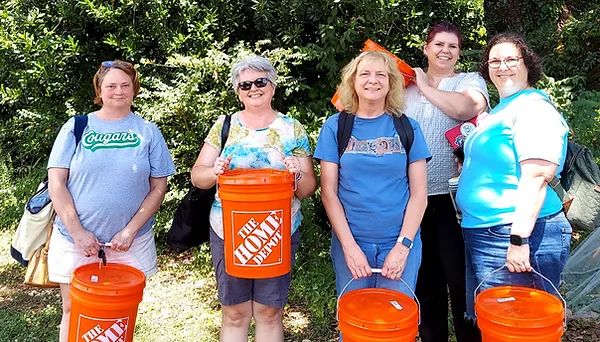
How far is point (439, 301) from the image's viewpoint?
3.28 metres

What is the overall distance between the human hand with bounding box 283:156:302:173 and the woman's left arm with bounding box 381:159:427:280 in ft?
1.72

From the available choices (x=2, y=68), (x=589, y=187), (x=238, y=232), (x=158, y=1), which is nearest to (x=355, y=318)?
(x=238, y=232)

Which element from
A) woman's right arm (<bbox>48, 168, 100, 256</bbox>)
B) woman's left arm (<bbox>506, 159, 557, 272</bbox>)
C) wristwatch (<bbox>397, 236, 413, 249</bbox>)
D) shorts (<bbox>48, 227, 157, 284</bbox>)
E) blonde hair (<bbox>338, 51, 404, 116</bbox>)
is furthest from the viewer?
shorts (<bbox>48, 227, 157, 284</bbox>)

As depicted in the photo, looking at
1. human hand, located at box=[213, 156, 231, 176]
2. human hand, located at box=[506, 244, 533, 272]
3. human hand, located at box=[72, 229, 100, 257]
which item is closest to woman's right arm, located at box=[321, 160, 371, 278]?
human hand, located at box=[213, 156, 231, 176]

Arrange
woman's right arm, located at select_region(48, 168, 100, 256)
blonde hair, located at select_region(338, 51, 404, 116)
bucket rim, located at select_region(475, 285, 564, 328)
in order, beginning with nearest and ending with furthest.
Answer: bucket rim, located at select_region(475, 285, 564, 328) → blonde hair, located at select_region(338, 51, 404, 116) → woman's right arm, located at select_region(48, 168, 100, 256)

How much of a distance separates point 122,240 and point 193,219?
1.21 ft

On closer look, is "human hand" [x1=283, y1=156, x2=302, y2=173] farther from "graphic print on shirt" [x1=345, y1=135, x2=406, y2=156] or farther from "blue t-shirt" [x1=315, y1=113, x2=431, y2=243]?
"graphic print on shirt" [x1=345, y1=135, x2=406, y2=156]

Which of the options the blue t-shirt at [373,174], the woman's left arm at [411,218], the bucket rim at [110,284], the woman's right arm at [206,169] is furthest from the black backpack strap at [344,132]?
the bucket rim at [110,284]

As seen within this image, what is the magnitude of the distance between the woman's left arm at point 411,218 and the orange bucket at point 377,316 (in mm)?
114

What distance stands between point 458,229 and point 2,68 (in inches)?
182

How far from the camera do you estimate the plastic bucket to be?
263 cm

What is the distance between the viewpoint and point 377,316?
7.71ft

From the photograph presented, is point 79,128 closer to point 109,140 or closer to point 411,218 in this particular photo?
point 109,140

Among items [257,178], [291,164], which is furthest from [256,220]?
[291,164]
